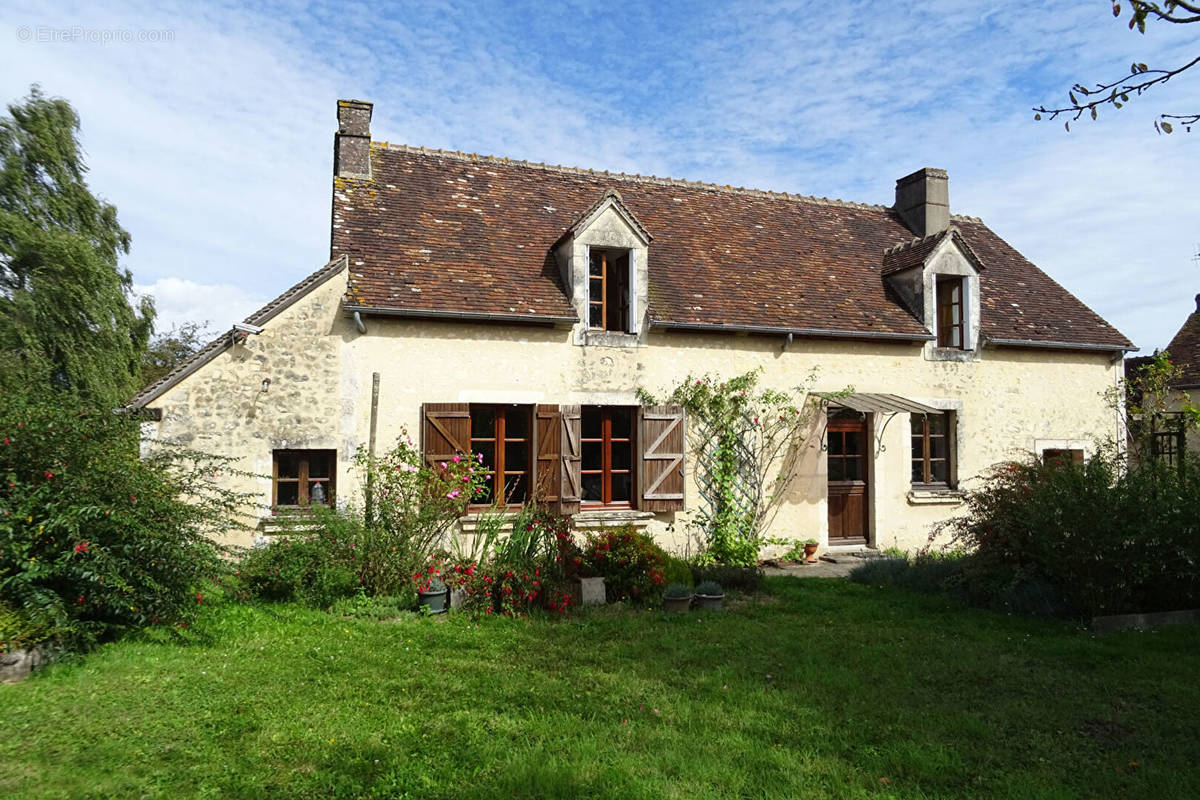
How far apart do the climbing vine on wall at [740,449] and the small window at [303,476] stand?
4544 millimetres

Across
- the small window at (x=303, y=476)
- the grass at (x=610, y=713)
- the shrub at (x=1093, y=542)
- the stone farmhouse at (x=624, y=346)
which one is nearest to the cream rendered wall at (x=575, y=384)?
the stone farmhouse at (x=624, y=346)

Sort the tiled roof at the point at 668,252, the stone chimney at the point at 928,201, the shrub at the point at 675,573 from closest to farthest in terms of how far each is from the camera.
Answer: the shrub at the point at 675,573 < the tiled roof at the point at 668,252 < the stone chimney at the point at 928,201

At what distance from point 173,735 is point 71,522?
2.18 metres

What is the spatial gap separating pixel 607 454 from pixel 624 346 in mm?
1631

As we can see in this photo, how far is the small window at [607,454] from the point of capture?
10953 millimetres

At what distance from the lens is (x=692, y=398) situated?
11203 millimetres

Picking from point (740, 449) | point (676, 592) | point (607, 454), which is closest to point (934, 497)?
point (740, 449)

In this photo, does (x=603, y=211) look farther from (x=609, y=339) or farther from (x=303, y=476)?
(x=303, y=476)

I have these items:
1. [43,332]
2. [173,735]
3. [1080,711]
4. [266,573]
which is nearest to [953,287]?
[1080,711]

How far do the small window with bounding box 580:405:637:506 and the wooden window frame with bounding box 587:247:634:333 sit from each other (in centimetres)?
131

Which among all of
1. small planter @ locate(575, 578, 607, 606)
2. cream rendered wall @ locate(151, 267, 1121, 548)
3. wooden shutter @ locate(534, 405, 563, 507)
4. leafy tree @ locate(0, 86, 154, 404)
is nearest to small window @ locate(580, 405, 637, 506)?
cream rendered wall @ locate(151, 267, 1121, 548)

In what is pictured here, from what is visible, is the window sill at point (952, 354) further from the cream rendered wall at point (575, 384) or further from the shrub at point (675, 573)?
the shrub at point (675, 573)

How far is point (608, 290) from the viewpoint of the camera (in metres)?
11.8

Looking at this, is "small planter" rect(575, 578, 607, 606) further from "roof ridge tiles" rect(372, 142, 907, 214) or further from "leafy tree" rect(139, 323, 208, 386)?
"leafy tree" rect(139, 323, 208, 386)
